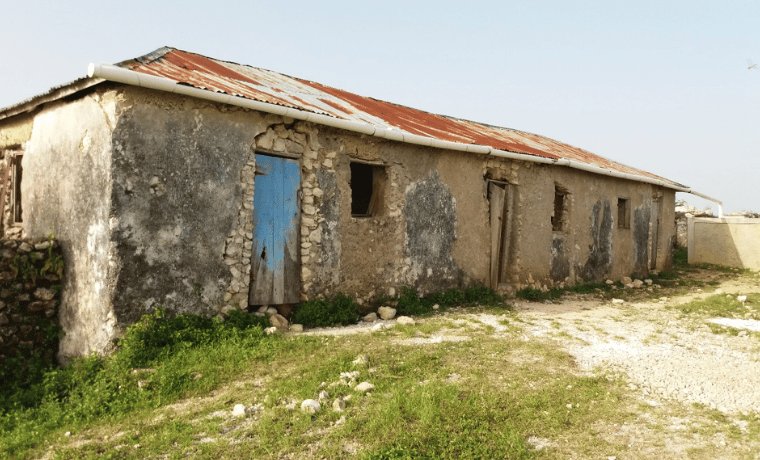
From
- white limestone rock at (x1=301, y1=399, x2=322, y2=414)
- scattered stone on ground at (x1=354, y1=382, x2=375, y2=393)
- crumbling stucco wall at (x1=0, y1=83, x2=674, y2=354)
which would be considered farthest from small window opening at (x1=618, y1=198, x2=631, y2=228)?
white limestone rock at (x1=301, y1=399, x2=322, y2=414)

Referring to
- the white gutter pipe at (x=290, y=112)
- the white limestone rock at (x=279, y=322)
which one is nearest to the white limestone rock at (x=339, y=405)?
the white limestone rock at (x=279, y=322)

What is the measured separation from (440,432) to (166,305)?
3211mm

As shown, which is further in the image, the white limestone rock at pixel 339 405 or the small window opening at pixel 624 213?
the small window opening at pixel 624 213

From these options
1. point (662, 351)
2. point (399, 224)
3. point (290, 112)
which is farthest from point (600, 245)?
point (290, 112)

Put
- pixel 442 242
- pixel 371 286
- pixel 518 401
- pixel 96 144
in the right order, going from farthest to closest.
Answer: pixel 442 242 < pixel 371 286 < pixel 96 144 < pixel 518 401

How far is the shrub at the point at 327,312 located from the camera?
6.31 metres

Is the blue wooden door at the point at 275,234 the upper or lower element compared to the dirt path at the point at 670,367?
Result: upper

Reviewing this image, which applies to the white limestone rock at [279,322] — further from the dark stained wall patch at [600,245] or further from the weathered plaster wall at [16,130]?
the dark stained wall patch at [600,245]

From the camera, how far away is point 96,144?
17.0ft

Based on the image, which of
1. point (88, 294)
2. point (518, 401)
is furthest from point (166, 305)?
point (518, 401)

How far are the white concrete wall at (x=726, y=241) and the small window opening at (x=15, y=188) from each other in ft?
54.6

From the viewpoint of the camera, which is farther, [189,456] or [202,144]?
[202,144]

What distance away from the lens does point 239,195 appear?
19.2 feet

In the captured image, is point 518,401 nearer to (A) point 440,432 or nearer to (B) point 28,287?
(A) point 440,432
